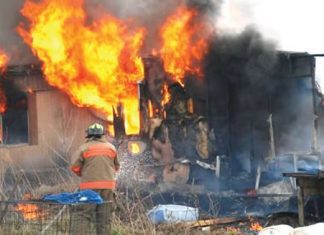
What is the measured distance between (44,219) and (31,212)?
17cm

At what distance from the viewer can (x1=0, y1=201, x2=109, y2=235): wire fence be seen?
21.9ft

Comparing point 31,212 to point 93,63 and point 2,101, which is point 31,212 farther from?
point 2,101

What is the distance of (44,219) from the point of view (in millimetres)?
6762

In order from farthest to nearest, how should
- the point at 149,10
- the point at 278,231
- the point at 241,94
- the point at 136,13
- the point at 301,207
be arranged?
the point at 136,13 → the point at 149,10 → the point at 241,94 → the point at 301,207 → the point at 278,231

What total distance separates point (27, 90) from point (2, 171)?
7.72 meters

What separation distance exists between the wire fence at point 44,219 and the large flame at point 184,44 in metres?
10.6

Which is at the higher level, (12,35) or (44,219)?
(12,35)

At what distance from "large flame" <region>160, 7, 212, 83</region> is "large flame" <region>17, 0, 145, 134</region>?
2.91ft

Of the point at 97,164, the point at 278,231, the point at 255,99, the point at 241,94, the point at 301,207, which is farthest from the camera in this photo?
the point at 241,94

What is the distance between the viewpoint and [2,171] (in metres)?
10.8

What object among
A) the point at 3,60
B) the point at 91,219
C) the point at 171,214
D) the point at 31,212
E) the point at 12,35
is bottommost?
the point at 171,214

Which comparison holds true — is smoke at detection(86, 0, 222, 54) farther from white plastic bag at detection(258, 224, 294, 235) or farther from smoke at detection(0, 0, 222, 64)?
white plastic bag at detection(258, 224, 294, 235)

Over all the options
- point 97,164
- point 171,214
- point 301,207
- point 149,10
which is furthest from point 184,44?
point 97,164

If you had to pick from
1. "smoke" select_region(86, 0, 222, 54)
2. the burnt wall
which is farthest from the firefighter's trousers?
"smoke" select_region(86, 0, 222, 54)
